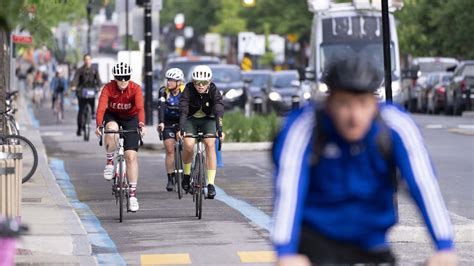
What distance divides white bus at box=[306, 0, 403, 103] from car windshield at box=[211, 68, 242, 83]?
7.76 metres

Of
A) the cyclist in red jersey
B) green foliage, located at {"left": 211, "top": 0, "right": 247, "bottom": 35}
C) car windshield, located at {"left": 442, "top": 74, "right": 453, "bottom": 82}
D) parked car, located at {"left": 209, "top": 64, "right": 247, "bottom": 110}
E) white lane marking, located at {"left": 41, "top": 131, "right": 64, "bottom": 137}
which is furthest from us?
green foliage, located at {"left": 211, "top": 0, "right": 247, "bottom": 35}

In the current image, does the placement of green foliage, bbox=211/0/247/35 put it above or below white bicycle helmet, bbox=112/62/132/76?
above

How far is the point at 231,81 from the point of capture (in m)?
45.4

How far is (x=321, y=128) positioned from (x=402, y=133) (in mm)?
338

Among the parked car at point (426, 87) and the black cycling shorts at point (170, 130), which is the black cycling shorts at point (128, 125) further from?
the parked car at point (426, 87)

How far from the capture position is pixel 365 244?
19.3 ft

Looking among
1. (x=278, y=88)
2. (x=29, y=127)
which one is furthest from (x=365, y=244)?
(x=278, y=88)

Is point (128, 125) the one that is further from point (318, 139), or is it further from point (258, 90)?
point (258, 90)

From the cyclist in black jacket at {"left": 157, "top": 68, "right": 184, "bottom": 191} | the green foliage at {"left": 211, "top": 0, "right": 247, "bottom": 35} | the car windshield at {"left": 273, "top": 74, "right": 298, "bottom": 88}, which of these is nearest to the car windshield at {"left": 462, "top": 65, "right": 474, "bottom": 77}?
the car windshield at {"left": 273, "top": 74, "right": 298, "bottom": 88}

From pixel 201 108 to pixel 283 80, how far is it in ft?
99.5

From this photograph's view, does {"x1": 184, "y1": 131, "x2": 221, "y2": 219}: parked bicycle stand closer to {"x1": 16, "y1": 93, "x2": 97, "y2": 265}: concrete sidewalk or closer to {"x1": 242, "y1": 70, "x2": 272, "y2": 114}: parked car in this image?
{"x1": 16, "y1": 93, "x2": 97, "y2": 265}: concrete sidewalk

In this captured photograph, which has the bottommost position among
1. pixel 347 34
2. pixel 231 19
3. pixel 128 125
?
pixel 128 125

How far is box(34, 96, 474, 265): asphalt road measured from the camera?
13.1m

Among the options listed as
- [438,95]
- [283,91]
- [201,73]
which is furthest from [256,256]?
[438,95]
